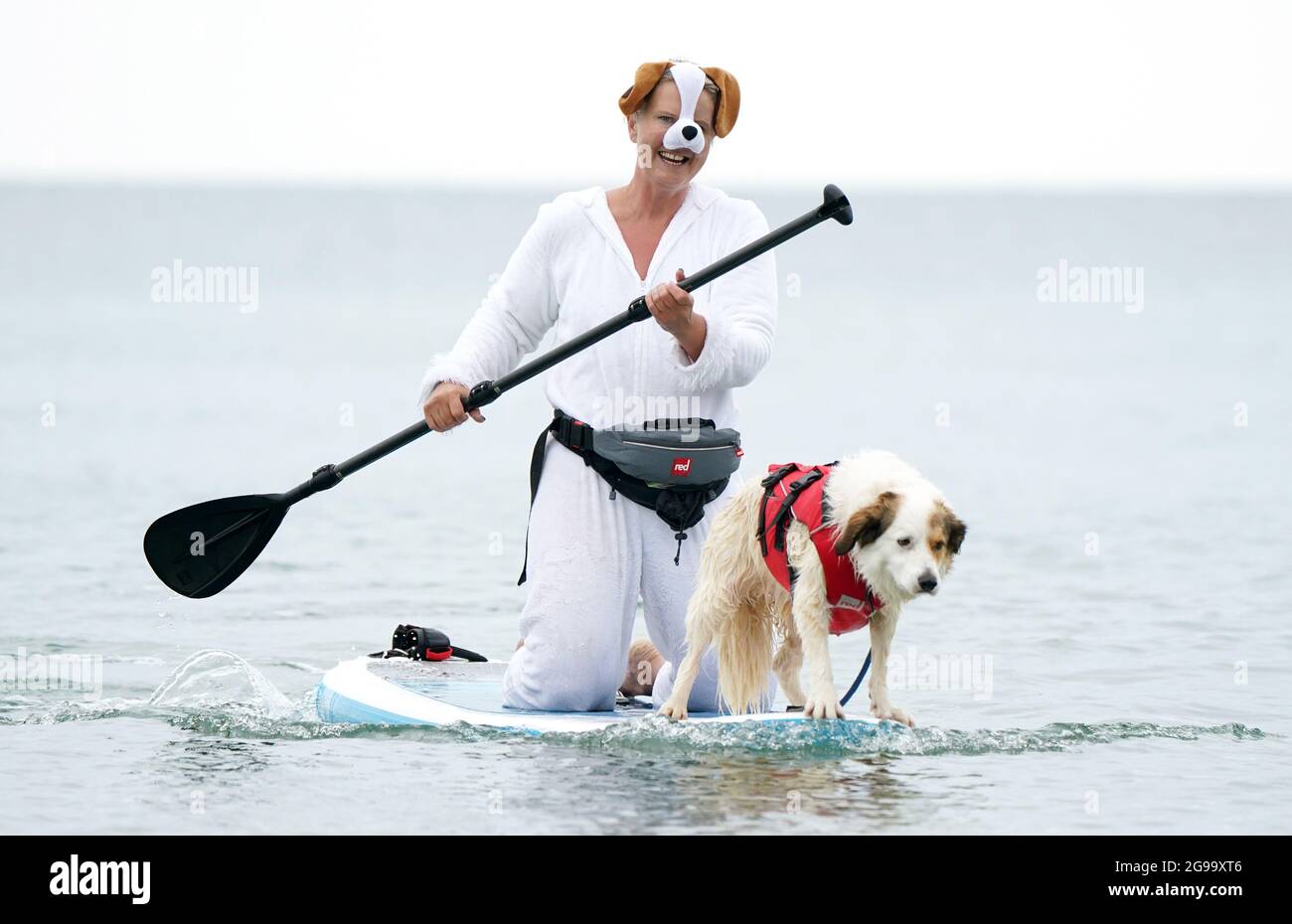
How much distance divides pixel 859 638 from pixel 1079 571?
87.1 inches

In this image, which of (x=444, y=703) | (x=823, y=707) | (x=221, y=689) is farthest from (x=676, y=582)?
(x=221, y=689)

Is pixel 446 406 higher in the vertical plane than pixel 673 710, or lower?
higher

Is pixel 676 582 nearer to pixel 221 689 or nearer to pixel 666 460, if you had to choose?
pixel 666 460

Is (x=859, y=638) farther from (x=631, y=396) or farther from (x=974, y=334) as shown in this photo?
(x=974, y=334)

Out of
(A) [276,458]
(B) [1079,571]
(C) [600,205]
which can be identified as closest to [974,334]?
(A) [276,458]

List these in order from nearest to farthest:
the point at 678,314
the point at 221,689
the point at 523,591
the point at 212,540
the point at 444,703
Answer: the point at 678,314 → the point at 444,703 → the point at 212,540 → the point at 221,689 → the point at 523,591

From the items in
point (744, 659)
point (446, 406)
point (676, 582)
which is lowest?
point (744, 659)

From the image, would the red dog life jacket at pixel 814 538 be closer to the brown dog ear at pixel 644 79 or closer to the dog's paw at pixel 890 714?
the dog's paw at pixel 890 714

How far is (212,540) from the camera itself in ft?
24.0

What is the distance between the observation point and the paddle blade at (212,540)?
7.29 meters

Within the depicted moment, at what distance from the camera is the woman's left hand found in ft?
19.3

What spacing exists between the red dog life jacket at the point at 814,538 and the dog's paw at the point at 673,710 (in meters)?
0.68

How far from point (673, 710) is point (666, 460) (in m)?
0.84

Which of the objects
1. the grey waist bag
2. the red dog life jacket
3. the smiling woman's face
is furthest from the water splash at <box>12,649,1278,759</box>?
the smiling woman's face
